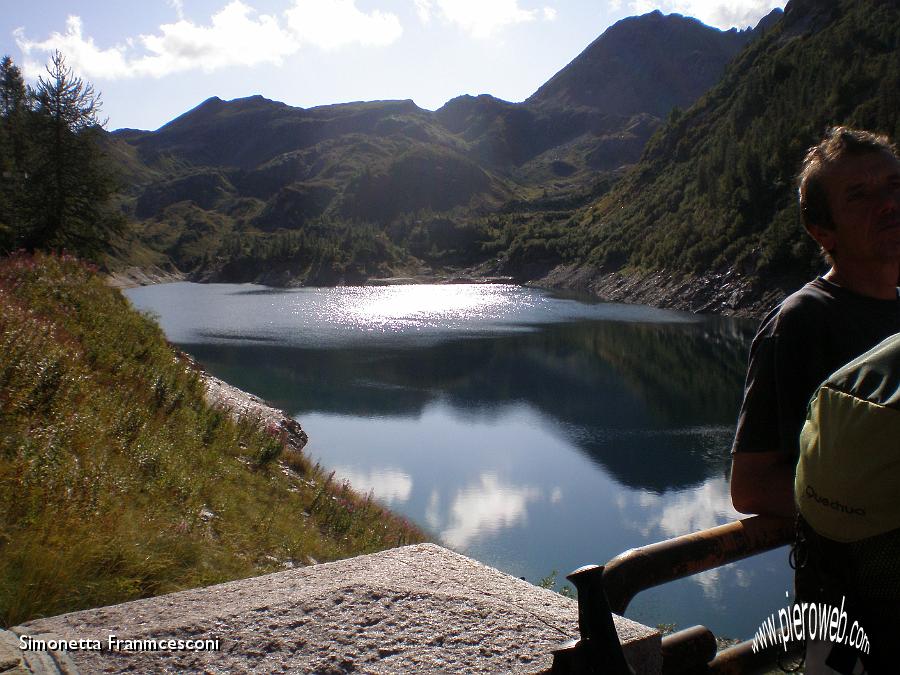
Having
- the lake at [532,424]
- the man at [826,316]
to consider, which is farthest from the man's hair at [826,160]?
the lake at [532,424]

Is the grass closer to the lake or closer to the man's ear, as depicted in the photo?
the man's ear

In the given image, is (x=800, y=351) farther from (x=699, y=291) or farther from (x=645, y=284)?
(x=645, y=284)

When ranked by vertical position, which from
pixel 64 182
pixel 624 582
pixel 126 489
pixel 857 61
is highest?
pixel 857 61

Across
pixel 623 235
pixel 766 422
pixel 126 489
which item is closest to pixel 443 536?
pixel 126 489

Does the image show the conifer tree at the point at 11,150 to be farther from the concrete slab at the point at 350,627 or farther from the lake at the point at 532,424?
the concrete slab at the point at 350,627

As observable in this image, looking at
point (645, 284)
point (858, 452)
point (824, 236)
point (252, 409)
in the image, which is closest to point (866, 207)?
point (824, 236)

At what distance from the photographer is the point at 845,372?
168cm

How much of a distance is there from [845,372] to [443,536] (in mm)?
15989

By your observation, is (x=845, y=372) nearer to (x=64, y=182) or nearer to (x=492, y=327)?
(x=64, y=182)

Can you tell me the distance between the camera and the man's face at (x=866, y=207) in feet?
8.03

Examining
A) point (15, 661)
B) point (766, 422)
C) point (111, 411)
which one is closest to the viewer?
point (15, 661)

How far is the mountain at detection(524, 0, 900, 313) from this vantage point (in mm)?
68500

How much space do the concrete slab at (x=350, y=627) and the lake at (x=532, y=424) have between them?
11288 mm

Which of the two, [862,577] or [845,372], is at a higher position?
[845,372]
